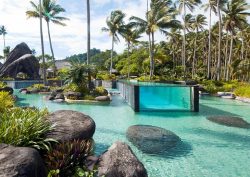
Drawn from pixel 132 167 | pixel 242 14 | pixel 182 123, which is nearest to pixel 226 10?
pixel 242 14

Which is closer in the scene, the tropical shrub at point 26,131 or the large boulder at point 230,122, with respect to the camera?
the tropical shrub at point 26,131

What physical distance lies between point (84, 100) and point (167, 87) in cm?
754

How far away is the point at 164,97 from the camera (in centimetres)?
2039

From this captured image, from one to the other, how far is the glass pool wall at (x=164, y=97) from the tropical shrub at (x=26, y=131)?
11733 mm

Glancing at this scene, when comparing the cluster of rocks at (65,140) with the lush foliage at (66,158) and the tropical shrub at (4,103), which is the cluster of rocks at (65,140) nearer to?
the lush foliage at (66,158)

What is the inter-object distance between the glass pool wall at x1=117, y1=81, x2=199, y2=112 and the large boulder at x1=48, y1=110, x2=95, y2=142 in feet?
33.0

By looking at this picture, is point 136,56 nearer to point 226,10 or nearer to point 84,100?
point 226,10

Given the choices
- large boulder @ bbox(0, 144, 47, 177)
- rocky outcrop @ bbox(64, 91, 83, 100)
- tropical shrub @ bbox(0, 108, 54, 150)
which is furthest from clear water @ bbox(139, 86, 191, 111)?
large boulder @ bbox(0, 144, 47, 177)

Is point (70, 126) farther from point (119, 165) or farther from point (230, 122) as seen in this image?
point (230, 122)

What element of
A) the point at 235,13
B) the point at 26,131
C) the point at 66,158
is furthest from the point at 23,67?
→ the point at 66,158

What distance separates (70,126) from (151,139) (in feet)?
12.4

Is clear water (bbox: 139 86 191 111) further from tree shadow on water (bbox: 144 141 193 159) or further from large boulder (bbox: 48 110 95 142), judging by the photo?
large boulder (bbox: 48 110 95 142)

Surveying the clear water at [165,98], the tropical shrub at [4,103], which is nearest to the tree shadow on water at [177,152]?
the tropical shrub at [4,103]

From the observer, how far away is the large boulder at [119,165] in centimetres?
607
